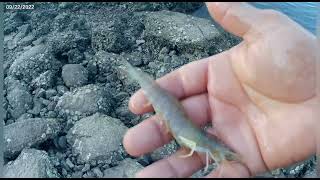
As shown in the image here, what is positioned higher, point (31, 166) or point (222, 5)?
point (222, 5)

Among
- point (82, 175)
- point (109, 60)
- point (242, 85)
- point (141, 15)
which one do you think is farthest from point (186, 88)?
point (141, 15)

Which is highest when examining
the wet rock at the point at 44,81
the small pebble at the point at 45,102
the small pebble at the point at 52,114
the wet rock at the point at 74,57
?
the wet rock at the point at 74,57

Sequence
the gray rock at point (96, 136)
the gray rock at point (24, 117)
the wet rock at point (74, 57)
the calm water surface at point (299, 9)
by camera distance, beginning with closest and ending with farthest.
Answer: the gray rock at point (96, 136) < the gray rock at point (24, 117) < the wet rock at point (74, 57) < the calm water surface at point (299, 9)

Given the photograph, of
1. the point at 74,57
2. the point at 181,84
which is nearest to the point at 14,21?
the point at 74,57

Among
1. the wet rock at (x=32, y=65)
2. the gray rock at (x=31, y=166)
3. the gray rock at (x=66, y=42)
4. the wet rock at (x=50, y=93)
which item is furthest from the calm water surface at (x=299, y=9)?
the gray rock at (x=31, y=166)

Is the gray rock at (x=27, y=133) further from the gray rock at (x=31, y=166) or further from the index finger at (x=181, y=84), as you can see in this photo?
the index finger at (x=181, y=84)

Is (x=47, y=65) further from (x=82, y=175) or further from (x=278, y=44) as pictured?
(x=278, y=44)

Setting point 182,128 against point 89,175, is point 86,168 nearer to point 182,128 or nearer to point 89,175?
point 89,175

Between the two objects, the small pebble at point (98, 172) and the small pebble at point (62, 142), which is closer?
the small pebble at point (98, 172)
